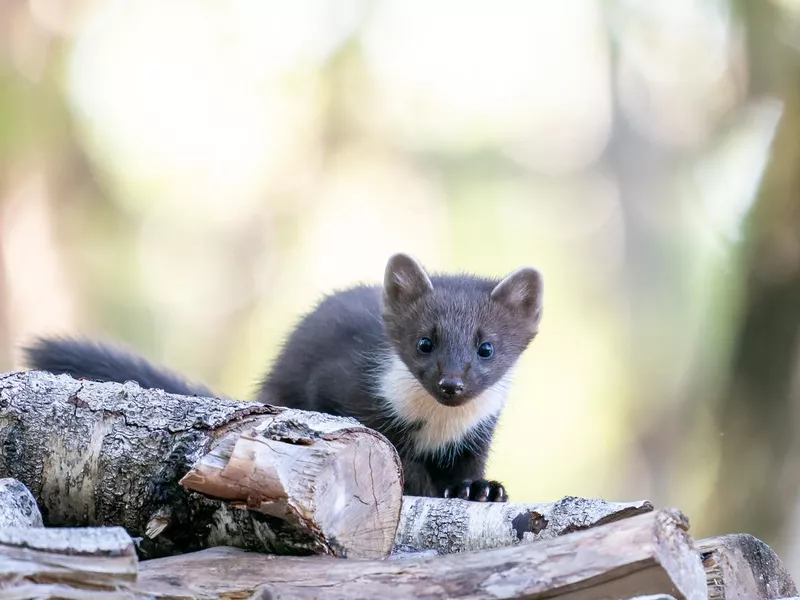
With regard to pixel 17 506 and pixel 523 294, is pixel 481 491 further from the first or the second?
pixel 17 506

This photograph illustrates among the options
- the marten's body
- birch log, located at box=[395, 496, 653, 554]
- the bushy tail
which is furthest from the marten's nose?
the bushy tail

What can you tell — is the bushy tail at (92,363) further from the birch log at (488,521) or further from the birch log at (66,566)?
the birch log at (66,566)

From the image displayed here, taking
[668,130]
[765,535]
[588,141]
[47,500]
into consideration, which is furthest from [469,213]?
[47,500]

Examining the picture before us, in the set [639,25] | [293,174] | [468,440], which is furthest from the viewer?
[293,174]

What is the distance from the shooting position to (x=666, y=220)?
54.3ft

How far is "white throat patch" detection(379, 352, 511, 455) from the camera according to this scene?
5609 mm

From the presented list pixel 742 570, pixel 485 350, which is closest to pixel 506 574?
pixel 742 570

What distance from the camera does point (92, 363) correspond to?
18.2ft

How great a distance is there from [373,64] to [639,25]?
5.07m

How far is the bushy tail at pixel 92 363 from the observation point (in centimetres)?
545

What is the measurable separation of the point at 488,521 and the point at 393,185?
14.5 meters

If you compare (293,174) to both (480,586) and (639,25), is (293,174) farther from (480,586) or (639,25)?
(480,586)

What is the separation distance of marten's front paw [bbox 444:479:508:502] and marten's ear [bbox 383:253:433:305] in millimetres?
1172

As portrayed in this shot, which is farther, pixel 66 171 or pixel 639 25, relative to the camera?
pixel 639 25
